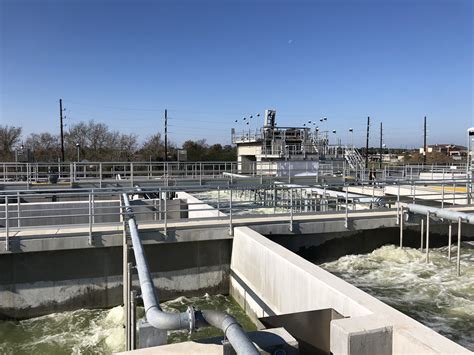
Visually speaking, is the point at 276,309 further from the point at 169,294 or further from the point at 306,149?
the point at 306,149

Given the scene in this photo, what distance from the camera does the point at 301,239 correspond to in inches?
458

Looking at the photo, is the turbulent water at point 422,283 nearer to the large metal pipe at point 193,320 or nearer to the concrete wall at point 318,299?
the concrete wall at point 318,299

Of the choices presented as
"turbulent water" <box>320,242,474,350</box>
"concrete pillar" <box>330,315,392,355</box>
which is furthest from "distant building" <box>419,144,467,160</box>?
"concrete pillar" <box>330,315,392,355</box>

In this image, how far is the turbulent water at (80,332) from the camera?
8.09m

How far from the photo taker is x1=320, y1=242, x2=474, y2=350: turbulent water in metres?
7.77

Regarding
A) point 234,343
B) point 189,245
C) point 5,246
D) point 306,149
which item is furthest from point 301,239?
point 306,149

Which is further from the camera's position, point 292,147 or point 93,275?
point 292,147

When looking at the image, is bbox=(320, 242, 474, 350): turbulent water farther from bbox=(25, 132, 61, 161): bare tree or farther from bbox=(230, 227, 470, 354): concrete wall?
bbox=(25, 132, 61, 161): bare tree

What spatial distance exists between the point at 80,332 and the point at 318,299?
523cm

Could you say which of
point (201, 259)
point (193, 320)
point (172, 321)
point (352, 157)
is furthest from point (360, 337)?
point (352, 157)

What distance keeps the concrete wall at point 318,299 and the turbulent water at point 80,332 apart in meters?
0.81

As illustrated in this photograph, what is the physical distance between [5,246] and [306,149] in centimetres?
3132

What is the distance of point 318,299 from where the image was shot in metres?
6.47

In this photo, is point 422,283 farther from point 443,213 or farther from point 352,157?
point 352,157
